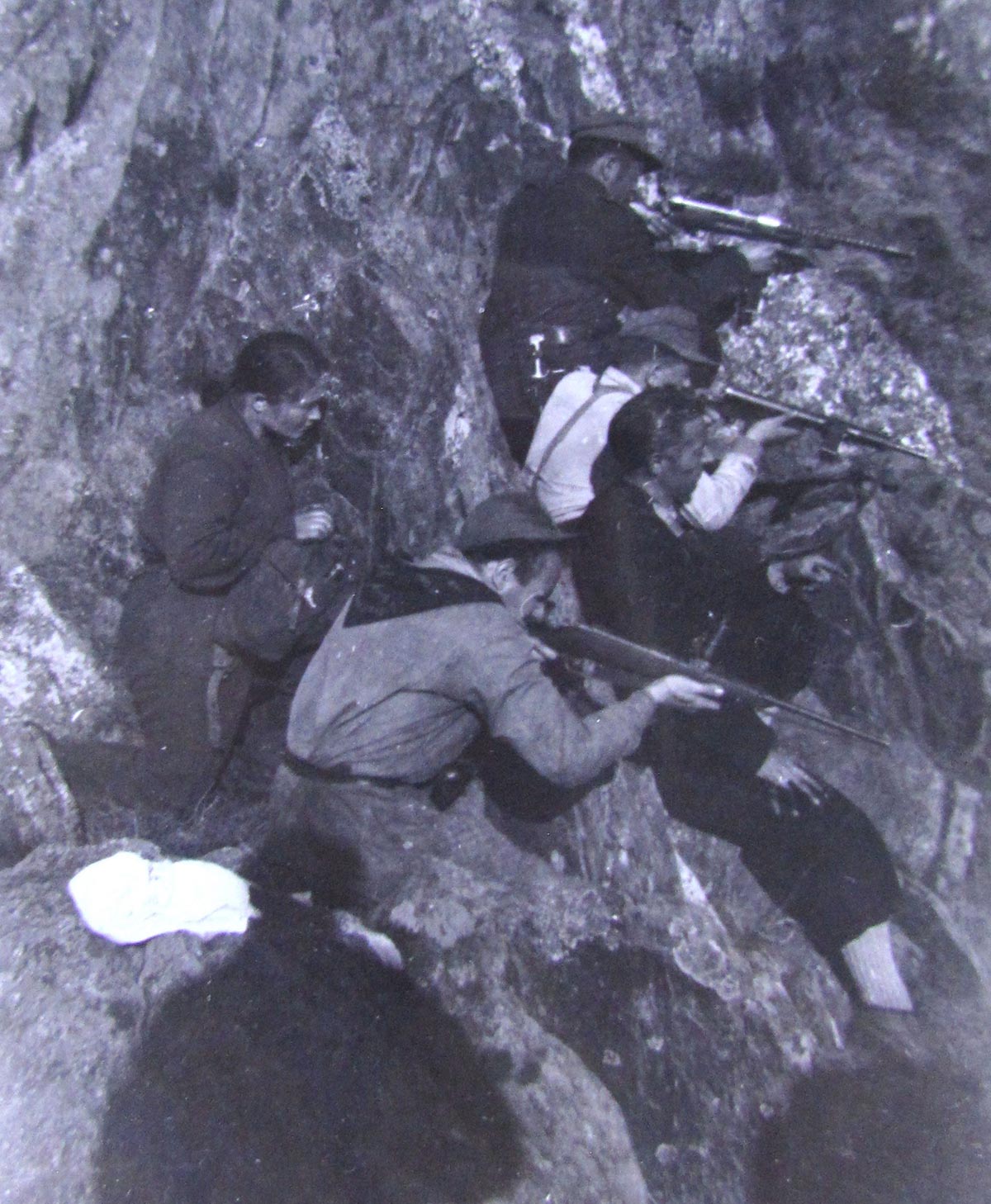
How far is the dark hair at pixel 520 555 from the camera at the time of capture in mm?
3197

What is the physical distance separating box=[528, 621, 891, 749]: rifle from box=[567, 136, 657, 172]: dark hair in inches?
84.3

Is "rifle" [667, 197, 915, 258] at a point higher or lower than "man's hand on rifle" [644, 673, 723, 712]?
higher

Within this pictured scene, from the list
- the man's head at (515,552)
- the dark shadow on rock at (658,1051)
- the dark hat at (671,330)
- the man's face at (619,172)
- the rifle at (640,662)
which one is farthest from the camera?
the man's face at (619,172)

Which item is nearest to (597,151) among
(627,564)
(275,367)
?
(275,367)

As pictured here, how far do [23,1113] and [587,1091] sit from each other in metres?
1.65

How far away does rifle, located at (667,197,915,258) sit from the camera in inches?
151

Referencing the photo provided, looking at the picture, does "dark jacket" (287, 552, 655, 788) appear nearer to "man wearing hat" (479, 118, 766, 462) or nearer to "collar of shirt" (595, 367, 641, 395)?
"collar of shirt" (595, 367, 641, 395)

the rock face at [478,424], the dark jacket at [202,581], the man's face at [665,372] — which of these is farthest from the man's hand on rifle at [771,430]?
the dark jacket at [202,581]

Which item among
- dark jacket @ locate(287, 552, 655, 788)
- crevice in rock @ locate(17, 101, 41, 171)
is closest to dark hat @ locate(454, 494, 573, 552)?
dark jacket @ locate(287, 552, 655, 788)

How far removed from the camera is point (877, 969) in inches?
133

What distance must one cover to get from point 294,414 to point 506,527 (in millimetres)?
1080

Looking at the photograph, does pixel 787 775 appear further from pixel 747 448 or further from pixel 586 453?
pixel 586 453

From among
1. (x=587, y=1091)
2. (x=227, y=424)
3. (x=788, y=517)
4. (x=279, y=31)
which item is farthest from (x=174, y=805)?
(x=279, y=31)

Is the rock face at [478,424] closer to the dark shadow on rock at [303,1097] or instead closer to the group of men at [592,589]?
the dark shadow on rock at [303,1097]
